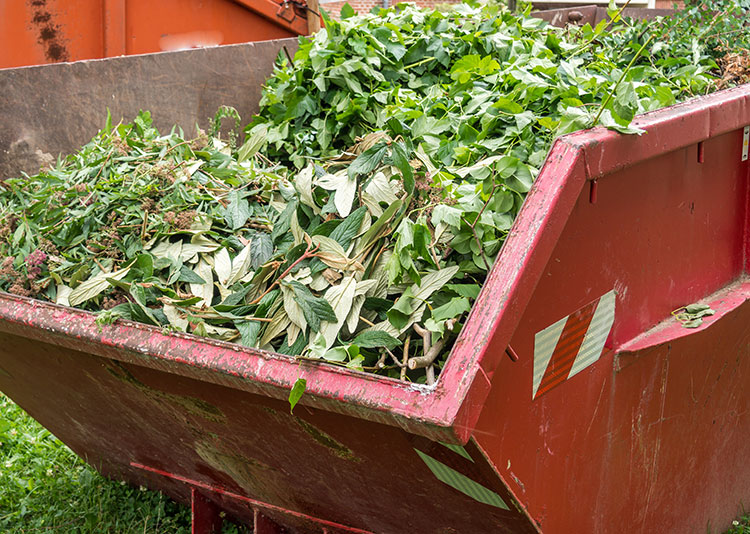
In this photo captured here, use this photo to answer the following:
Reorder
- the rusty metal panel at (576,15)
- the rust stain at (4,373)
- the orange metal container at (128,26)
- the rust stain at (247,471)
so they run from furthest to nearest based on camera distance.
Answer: the rusty metal panel at (576,15) → the orange metal container at (128,26) → the rust stain at (4,373) → the rust stain at (247,471)

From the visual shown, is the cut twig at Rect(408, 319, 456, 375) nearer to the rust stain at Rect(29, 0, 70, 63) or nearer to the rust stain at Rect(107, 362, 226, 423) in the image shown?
the rust stain at Rect(107, 362, 226, 423)

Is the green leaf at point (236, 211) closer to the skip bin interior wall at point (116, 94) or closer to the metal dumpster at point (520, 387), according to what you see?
the metal dumpster at point (520, 387)

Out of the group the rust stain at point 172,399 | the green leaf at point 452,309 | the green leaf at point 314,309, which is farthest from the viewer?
the rust stain at point 172,399

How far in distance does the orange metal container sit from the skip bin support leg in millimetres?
2141

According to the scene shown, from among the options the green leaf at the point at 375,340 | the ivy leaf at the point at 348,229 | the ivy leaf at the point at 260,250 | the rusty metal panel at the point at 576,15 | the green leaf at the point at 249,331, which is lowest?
the green leaf at the point at 249,331

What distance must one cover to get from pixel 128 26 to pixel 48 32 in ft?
1.26

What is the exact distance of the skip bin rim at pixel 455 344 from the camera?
54.9 inches

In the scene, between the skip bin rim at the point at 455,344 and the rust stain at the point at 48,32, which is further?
the rust stain at the point at 48,32

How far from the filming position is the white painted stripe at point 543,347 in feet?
5.53

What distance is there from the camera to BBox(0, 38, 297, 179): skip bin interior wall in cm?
268

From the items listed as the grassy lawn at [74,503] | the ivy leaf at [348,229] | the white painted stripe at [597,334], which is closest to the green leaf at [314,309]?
the ivy leaf at [348,229]

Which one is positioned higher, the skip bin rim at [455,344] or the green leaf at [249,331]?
the skip bin rim at [455,344]

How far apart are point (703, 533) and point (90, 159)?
2308mm

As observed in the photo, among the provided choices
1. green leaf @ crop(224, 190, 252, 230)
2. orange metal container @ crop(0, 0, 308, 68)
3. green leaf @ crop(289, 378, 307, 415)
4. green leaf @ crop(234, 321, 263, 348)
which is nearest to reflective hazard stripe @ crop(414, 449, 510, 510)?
green leaf @ crop(289, 378, 307, 415)
